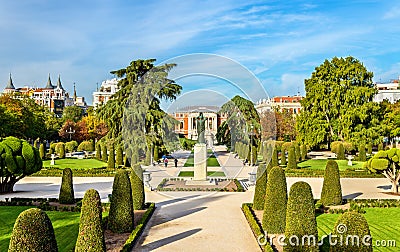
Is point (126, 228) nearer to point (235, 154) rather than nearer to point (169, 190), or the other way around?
point (169, 190)

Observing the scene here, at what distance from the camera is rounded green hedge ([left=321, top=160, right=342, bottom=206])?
13.6 meters

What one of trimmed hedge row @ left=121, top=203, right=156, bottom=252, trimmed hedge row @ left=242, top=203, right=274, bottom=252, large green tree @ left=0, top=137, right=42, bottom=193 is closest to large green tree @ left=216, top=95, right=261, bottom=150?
large green tree @ left=0, top=137, right=42, bottom=193

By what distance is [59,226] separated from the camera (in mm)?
10930

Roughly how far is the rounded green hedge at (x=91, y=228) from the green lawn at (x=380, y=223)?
5.76 m

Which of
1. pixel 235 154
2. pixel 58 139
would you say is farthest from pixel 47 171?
pixel 58 139

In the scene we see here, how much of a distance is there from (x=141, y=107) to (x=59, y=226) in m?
19.0

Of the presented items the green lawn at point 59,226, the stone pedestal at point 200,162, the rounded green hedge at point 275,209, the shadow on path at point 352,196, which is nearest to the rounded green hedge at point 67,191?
the green lawn at point 59,226

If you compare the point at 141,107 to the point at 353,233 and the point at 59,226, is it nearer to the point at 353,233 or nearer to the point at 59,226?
the point at 59,226

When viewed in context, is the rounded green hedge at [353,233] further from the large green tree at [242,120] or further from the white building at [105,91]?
the white building at [105,91]

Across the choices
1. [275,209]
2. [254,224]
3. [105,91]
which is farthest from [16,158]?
[105,91]

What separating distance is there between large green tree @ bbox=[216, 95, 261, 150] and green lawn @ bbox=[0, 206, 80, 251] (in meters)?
21.1

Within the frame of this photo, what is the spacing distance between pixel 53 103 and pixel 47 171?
103 meters

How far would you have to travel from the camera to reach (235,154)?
39938mm

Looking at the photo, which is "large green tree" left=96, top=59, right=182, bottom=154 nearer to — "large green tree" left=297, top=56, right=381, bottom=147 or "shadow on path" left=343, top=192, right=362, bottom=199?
"shadow on path" left=343, top=192, right=362, bottom=199
